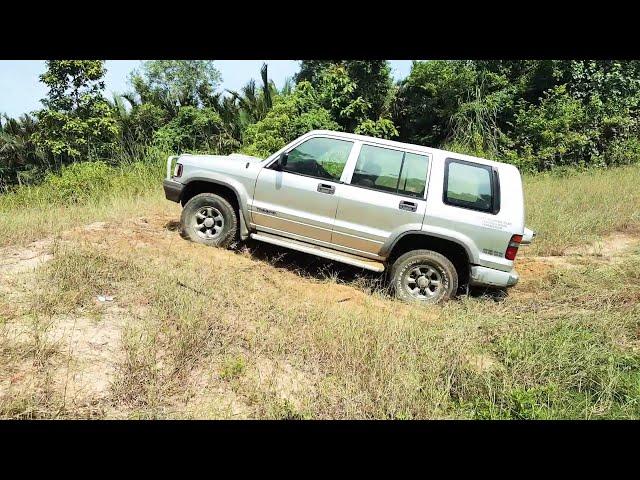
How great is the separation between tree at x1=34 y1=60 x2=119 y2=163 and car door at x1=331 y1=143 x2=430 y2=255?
11733 millimetres

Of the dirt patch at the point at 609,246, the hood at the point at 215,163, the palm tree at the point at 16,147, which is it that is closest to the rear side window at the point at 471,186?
the hood at the point at 215,163

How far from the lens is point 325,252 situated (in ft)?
19.4

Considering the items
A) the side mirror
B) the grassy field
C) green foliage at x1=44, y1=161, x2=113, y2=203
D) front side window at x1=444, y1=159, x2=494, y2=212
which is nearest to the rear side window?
front side window at x1=444, y1=159, x2=494, y2=212

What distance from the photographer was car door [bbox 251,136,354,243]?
584 centimetres

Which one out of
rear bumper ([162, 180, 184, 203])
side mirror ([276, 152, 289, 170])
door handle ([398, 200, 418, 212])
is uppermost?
side mirror ([276, 152, 289, 170])

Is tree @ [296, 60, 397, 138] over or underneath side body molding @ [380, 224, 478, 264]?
over

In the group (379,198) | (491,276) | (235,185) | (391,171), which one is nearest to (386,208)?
(379,198)

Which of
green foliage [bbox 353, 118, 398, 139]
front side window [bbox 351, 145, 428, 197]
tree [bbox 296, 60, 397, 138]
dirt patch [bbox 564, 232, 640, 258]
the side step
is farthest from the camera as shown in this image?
green foliage [bbox 353, 118, 398, 139]

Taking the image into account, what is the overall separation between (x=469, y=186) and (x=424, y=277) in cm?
121

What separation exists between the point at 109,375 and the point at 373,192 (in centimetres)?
351

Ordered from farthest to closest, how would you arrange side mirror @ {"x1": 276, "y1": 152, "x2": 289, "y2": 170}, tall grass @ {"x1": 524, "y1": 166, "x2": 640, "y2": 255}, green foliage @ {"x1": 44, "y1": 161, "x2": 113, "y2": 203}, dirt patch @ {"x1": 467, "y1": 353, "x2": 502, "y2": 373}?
1. green foliage @ {"x1": 44, "y1": 161, "x2": 113, "y2": 203}
2. tall grass @ {"x1": 524, "y1": 166, "x2": 640, "y2": 255}
3. side mirror @ {"x1": 276, "y1": 152, "x2": 289, "y2": 170}
4. dirt patch @ {"x1": 467, "y1": 353, "x2": 502, "y2": 373}

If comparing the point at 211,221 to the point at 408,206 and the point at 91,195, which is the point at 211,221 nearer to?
the point at 408,206

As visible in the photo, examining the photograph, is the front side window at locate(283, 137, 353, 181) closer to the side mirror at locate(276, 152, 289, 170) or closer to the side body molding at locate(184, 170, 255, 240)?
the side mirror at locate(276, 152, 289, 170)
